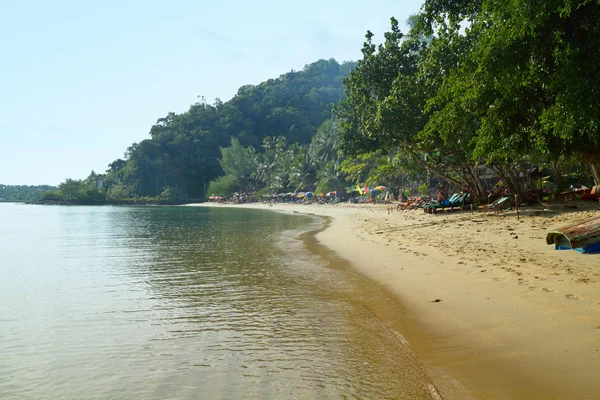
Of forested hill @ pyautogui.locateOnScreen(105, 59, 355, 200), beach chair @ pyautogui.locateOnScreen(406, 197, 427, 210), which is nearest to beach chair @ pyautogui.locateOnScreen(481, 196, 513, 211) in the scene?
beach chair @ pyautogui.locateOnScreen(406, 197, 427, 210)

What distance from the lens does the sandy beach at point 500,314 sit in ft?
12.2

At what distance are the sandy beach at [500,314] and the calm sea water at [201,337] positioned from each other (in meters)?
0.46

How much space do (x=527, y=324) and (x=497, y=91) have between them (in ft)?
21.4

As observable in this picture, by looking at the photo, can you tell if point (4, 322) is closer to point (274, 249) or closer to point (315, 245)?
point (274, 249)

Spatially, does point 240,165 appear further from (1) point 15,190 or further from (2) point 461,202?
(1) point 15,190

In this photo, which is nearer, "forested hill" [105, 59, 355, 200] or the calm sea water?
the calm sea water

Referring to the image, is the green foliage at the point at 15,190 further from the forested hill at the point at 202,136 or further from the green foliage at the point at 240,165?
the green foliage at the point at 240,165

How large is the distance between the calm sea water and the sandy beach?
461 millimetres

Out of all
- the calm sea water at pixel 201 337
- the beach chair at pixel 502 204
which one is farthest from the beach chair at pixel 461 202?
the calm sea water at pixel 201 337

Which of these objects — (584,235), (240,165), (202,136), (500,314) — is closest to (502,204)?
(584,235)

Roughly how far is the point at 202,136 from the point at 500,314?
106m

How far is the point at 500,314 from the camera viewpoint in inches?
212

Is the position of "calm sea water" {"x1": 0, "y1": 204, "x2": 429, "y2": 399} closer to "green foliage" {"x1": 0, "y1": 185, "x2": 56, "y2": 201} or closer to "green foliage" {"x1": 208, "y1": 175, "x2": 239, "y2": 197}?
"green foliage" {"x1": 208, "y1": 175, "x2": 239, "y2": 197}

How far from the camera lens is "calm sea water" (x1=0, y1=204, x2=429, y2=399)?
4141mm
